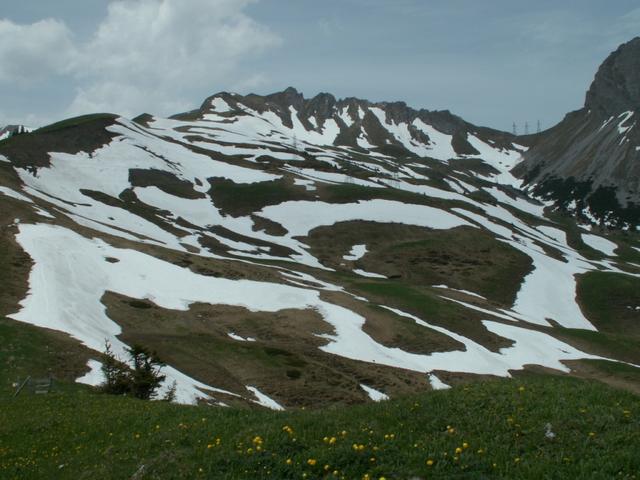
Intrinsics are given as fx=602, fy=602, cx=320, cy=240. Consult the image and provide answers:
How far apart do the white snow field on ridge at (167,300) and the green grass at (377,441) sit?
2669 cm

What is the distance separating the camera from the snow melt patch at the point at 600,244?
16676 cm

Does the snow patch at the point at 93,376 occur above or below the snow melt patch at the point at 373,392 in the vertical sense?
above

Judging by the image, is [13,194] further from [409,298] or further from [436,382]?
[436,382]

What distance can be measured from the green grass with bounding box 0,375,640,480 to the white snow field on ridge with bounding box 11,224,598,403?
87.6 ft

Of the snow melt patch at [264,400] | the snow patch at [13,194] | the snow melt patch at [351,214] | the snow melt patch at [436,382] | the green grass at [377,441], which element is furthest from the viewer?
the snow melt patch at [351,214]

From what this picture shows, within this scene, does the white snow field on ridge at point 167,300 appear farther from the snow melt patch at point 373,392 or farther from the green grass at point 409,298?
the snow melt patch at point 373,392

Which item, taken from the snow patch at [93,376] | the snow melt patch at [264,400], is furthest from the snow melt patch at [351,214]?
the snow patch at [93,376]

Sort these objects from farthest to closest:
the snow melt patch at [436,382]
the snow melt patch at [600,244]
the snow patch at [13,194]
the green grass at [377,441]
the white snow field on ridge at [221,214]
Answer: the snow melt patch at [600,244], the white snow field on ridge at [221,214], the snow patch at [13,194], the snow melt patch at [436,382], the green grass at [377,441]

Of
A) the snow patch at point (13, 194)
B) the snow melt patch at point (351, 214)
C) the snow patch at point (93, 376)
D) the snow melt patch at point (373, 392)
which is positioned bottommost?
the snow melt patch at point (373, 392)

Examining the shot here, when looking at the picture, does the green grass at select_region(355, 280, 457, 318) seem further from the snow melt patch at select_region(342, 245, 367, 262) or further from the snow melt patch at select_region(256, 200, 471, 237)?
the snow melt patch at select_region(256, 200, 471, 237)

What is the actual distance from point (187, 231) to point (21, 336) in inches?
2938

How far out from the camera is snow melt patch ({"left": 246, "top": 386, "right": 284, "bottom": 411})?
36.6m

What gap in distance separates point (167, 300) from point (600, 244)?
494 ft

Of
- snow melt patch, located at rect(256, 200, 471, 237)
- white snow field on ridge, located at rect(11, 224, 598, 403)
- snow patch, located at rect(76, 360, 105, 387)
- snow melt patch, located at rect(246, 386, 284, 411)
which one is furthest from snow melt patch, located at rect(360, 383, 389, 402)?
snow melt patch, located at rect(256, 200, 471, 237)
